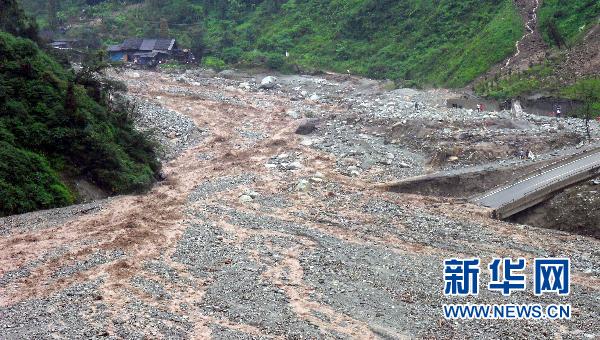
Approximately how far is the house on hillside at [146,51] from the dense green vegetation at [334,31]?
10.8ft

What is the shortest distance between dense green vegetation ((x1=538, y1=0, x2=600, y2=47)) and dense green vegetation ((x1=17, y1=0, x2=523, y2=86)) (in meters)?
2.85

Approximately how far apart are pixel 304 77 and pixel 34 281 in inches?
1788

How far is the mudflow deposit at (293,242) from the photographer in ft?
57.1

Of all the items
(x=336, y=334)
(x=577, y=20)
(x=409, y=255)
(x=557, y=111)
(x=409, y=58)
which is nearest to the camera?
(x=336, y=334)

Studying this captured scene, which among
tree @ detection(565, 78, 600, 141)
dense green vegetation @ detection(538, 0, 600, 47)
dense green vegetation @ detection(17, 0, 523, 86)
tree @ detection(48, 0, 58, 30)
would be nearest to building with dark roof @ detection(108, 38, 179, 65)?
dense green vegetation @ detection(17, 0, 523, 86)

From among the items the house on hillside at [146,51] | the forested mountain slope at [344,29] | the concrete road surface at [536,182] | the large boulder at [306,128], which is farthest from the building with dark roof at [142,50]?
the concrete road surface at [536,182]

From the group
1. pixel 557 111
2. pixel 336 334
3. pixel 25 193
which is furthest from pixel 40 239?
pixel 557 111

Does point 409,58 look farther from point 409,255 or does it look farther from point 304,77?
point 409,255

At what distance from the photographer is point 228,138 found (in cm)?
4166

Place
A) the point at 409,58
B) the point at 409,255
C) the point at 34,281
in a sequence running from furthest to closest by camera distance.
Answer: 1. the point at 409,58
2. the point at 409,255
3. the point at 34,281

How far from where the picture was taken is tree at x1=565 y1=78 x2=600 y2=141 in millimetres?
39531

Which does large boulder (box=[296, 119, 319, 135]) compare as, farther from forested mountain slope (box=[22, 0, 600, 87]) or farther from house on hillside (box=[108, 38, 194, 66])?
house on hillside (box=[108, 38, 194, 66])

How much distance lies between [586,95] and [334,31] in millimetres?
36235

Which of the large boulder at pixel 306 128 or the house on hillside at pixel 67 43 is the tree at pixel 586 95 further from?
the house on hillside at pixel 67 43
